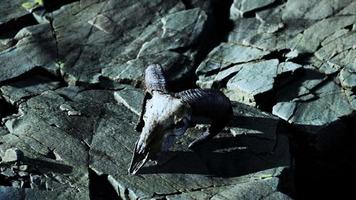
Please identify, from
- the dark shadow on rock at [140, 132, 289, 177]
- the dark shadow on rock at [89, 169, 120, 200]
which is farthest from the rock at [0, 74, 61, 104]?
the dark shadow on rock at [140, 132, 289, 177]

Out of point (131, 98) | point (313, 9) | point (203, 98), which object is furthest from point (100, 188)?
point (313, 9)

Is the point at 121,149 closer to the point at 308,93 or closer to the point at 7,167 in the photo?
the point at 7,167

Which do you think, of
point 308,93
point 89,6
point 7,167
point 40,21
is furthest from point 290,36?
point 7,167

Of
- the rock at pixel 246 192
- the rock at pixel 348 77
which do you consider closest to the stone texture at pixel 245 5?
the rock at pixel 348 77

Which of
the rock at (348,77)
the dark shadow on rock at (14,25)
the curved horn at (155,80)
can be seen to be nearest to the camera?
the curved horn at (155,80)

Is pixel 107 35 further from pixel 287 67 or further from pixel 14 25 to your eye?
pixel 287 67

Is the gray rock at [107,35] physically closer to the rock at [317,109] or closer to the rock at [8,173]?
the rock at [317,109]

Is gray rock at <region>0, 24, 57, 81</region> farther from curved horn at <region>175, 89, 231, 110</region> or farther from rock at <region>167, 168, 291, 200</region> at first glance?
rock at <region>167, 168, 291, 200</region>
